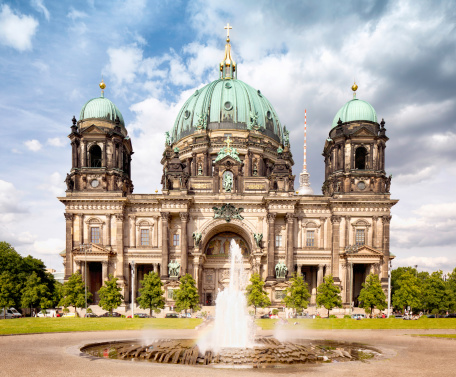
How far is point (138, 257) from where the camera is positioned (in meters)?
69.4

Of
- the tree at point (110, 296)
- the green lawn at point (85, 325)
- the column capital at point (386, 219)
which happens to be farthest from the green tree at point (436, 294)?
the tree at point (110, 296)

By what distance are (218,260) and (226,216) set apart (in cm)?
942

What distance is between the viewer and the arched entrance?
7394cm

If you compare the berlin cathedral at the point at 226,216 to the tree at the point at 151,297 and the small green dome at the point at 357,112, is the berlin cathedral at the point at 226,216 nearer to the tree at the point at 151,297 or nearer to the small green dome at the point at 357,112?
the small green dome at the point at 357,112

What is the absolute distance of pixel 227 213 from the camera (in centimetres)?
6981

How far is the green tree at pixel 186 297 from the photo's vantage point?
5869cm

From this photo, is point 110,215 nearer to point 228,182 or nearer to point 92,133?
point 92,133

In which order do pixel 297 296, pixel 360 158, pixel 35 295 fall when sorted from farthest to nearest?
pixel 360 158 < pixel 35 295 < pixel 297 296

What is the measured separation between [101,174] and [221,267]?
25193 millimetres

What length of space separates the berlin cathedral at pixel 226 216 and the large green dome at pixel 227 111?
10.8m

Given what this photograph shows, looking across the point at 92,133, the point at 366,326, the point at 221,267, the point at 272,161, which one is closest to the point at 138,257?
the point at 221,267

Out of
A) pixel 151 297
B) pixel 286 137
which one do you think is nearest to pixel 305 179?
pixel 286 137

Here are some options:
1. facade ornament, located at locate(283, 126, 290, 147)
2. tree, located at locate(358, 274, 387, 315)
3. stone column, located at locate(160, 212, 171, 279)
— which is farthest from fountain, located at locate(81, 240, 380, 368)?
facade ornament, located at locate(283, 126, 290, 147)

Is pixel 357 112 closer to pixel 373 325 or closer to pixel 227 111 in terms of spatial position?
pixel 227 111
